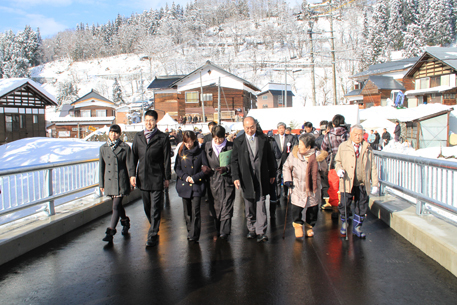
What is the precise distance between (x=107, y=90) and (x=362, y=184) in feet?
362

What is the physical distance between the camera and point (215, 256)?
16.4ft

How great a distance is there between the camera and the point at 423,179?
5984mm

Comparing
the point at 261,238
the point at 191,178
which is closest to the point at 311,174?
the point at 261,238

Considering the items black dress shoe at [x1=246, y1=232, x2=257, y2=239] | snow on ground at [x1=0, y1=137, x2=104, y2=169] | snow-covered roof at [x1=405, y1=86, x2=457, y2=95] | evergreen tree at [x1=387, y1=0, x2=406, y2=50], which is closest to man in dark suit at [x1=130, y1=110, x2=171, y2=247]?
black dress shoe at [x1=246, y1=232, x2=257, y2=239]

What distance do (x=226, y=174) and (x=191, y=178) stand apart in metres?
0.66

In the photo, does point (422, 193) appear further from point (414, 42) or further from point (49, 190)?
point (414, 42)

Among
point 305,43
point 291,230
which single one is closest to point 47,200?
point 291,230

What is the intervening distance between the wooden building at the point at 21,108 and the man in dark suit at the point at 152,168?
26603 mm

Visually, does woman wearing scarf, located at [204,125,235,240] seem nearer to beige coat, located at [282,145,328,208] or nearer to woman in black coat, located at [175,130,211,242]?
woman in black coat, located at [175,130,211,242]

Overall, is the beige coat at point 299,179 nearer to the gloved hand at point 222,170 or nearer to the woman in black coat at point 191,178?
the gloved hand at point 222,170

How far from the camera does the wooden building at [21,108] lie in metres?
28.2

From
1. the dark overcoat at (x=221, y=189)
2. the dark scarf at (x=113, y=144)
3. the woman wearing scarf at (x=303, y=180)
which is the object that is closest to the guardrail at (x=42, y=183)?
the dark scarf at (x=113, y=144)

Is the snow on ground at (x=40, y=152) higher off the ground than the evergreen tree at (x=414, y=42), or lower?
lower

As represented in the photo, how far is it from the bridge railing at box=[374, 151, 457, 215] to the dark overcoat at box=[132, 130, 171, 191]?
4277 mm
